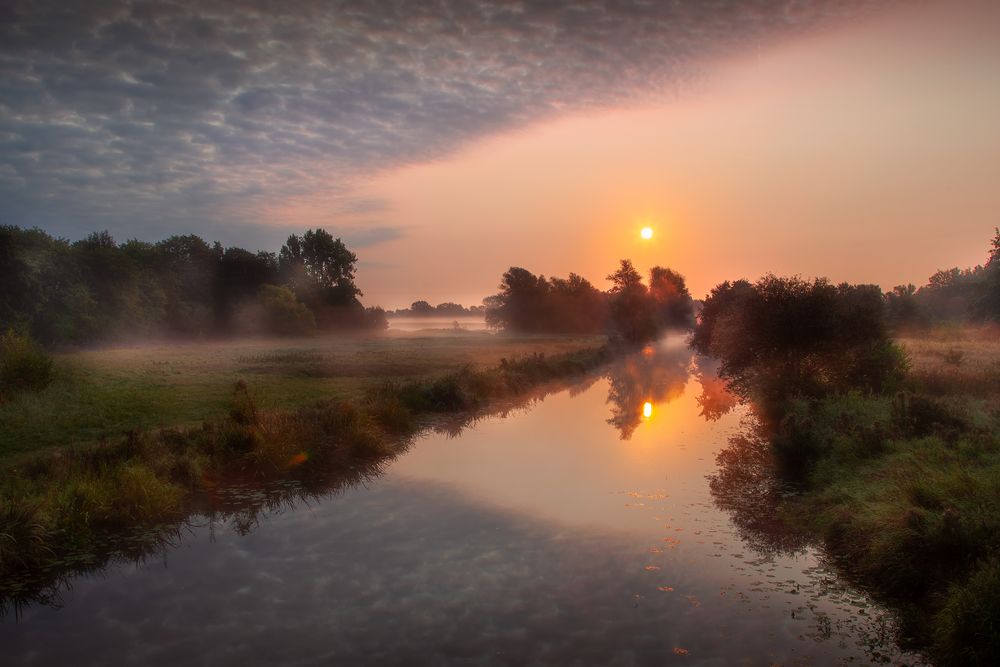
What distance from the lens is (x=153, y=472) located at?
13547 mm

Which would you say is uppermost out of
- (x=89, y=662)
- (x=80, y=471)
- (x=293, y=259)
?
(x=293, y=259)

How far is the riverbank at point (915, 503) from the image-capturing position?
729 centimetres

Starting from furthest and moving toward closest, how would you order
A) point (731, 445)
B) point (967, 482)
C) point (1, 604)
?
point (731, 445) → point (967, 482) → point (1, 604)

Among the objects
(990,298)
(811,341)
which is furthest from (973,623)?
(990,298)

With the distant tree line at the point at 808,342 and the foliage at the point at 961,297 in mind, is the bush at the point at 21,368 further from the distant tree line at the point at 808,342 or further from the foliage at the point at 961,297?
the foliage at the point at 961,297

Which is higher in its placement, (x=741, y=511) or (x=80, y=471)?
(x=80, y=471)

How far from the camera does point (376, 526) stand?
40.9 ft

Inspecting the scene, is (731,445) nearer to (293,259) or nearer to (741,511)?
(741,511)

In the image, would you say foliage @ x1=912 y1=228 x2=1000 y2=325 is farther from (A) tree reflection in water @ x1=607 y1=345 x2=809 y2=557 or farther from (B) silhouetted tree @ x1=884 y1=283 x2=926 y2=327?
(A) tree reflection in water @ x1=607 y1=345 x2=809 y2=557

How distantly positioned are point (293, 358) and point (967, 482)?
137ft

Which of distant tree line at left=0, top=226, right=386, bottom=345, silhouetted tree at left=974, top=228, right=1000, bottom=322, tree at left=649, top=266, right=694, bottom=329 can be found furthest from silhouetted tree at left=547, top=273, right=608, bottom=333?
silhouetted tree at left=974, top=228, right=1000, bottom=322

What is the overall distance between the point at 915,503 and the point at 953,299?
116287mm

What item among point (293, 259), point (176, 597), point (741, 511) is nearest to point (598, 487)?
point (741, 511)

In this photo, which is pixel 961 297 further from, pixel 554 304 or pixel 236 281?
pixel 236 281
